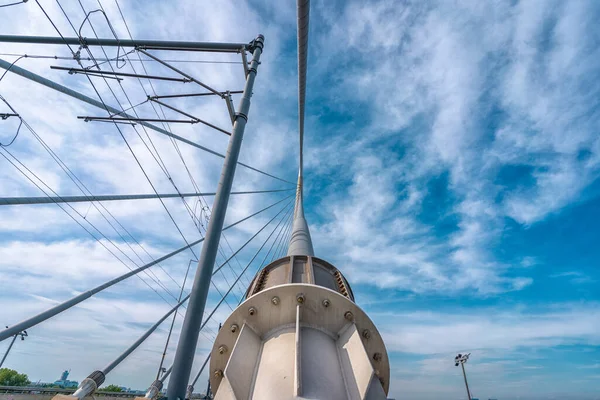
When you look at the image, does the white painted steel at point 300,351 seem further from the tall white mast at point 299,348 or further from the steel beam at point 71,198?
the steel beam at point 71,198

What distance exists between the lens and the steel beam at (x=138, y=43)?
523 centimetres

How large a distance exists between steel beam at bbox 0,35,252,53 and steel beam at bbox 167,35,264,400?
1956mm

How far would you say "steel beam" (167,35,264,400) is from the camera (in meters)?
3.71

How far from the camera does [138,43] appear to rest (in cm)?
590

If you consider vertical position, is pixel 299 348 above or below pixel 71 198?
below

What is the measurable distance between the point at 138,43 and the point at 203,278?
513 cm

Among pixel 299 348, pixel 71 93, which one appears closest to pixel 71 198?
pixel 71 93

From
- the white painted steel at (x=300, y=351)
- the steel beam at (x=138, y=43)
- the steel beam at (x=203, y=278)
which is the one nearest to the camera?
the white painted steel at (x=300, y=351)

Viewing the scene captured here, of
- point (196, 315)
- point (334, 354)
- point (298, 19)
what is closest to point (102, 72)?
point (298, 19)

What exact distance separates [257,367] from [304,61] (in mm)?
8656

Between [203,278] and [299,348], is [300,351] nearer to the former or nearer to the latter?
[299,348]

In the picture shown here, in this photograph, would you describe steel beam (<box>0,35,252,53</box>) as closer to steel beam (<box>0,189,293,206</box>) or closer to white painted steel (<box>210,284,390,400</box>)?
steel beam (<box>0,189,293,206</box>)

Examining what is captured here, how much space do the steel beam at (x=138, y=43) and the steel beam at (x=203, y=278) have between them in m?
1.96

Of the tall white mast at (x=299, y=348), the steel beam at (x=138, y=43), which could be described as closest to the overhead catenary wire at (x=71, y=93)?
the steel beam at (x=138, y=43)
